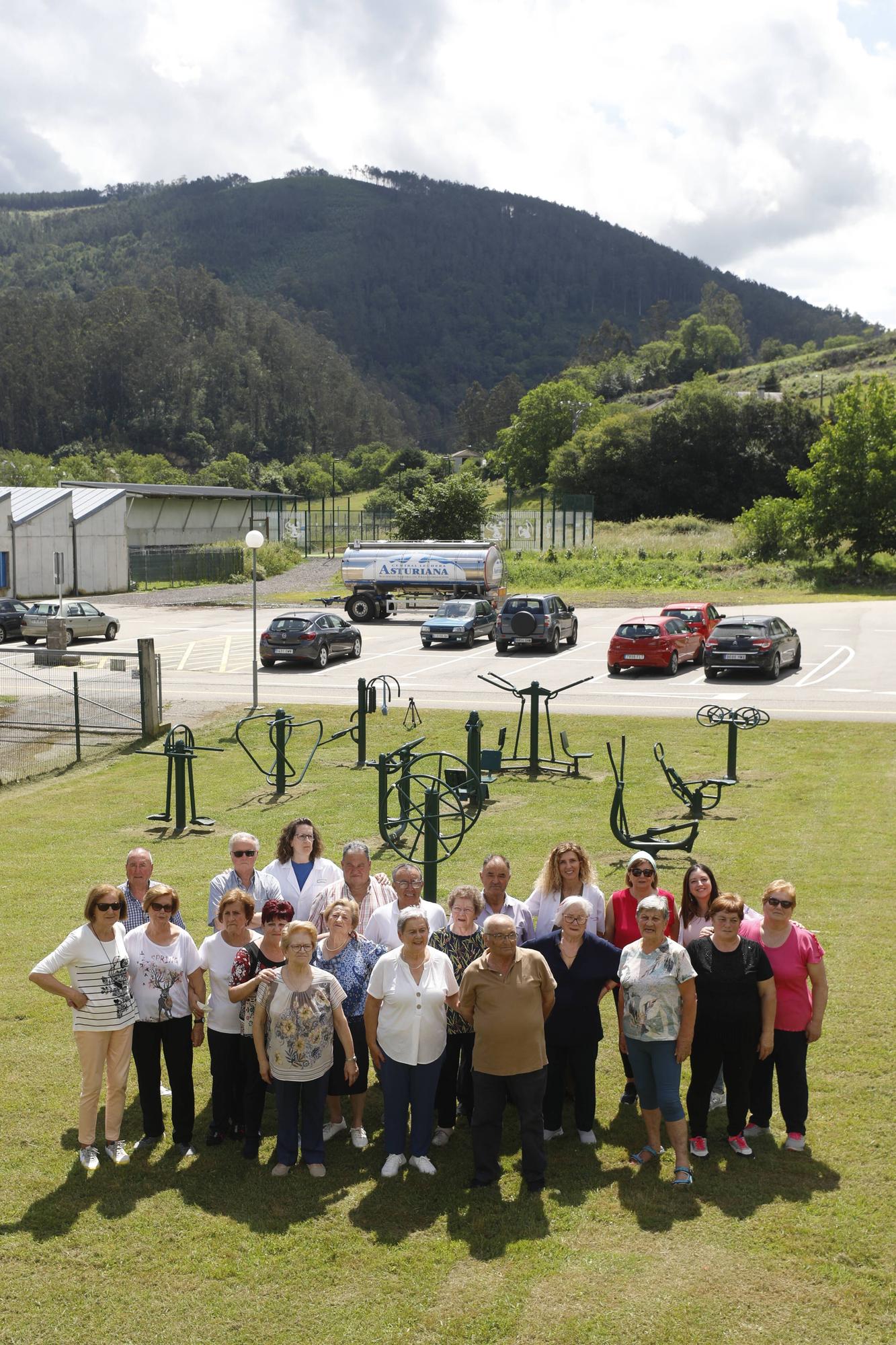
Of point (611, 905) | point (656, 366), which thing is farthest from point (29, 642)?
point (656, 366)

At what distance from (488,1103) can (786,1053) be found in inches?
69.0

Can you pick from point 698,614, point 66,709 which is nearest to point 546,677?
point 698,614

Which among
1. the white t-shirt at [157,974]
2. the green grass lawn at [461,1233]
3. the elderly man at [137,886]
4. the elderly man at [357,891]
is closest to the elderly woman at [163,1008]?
the white t-shirt at [157,974]

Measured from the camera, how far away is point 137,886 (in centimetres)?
745

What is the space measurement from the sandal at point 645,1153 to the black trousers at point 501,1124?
1.85 feet

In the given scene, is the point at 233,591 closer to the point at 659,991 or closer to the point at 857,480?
the point at 857,480

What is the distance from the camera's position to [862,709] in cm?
2288

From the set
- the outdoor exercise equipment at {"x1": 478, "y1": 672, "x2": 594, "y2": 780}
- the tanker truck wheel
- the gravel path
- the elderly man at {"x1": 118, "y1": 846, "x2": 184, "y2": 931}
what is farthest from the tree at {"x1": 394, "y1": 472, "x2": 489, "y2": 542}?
the elderly man at {"x1": 118, "y1": 846, "x2": 184, "y2": 931}

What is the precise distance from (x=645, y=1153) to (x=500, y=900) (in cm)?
164

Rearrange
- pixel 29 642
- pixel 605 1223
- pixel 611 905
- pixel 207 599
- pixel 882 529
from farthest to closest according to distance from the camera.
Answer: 1. pixel 882 529
2. pixel 207 599
3. pixel 29 642
4. pixel 611 905
5. pixel 605 1223

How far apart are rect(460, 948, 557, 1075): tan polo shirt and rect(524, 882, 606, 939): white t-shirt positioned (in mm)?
895

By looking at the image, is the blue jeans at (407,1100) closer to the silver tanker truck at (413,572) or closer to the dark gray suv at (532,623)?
the dark gray suv at (532,623)

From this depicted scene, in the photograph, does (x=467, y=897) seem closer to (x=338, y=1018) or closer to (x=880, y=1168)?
(x=338, y=1018)

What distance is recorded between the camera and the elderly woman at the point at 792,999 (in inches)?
252
